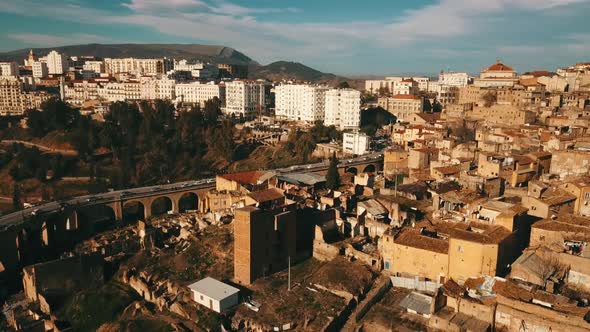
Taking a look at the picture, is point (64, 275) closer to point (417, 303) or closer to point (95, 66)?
point (417, 303)

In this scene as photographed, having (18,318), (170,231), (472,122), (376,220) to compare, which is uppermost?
(472,122)

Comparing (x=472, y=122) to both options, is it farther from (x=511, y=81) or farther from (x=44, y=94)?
(x=44, y=94)

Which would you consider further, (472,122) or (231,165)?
(231,165)

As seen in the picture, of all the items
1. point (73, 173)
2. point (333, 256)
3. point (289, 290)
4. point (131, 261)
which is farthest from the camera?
point (73, 173)

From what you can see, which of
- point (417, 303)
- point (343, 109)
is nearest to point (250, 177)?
point (417, 303)

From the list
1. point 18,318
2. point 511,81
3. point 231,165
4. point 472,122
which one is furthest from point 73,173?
point 511,81

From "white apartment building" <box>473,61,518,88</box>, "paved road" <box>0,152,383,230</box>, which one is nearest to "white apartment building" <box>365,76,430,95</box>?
"white apartment building" <box>473,61,518,88</box>

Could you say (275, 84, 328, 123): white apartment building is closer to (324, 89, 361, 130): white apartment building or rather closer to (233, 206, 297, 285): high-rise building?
(324, 89, 361, 130): white apartment building
